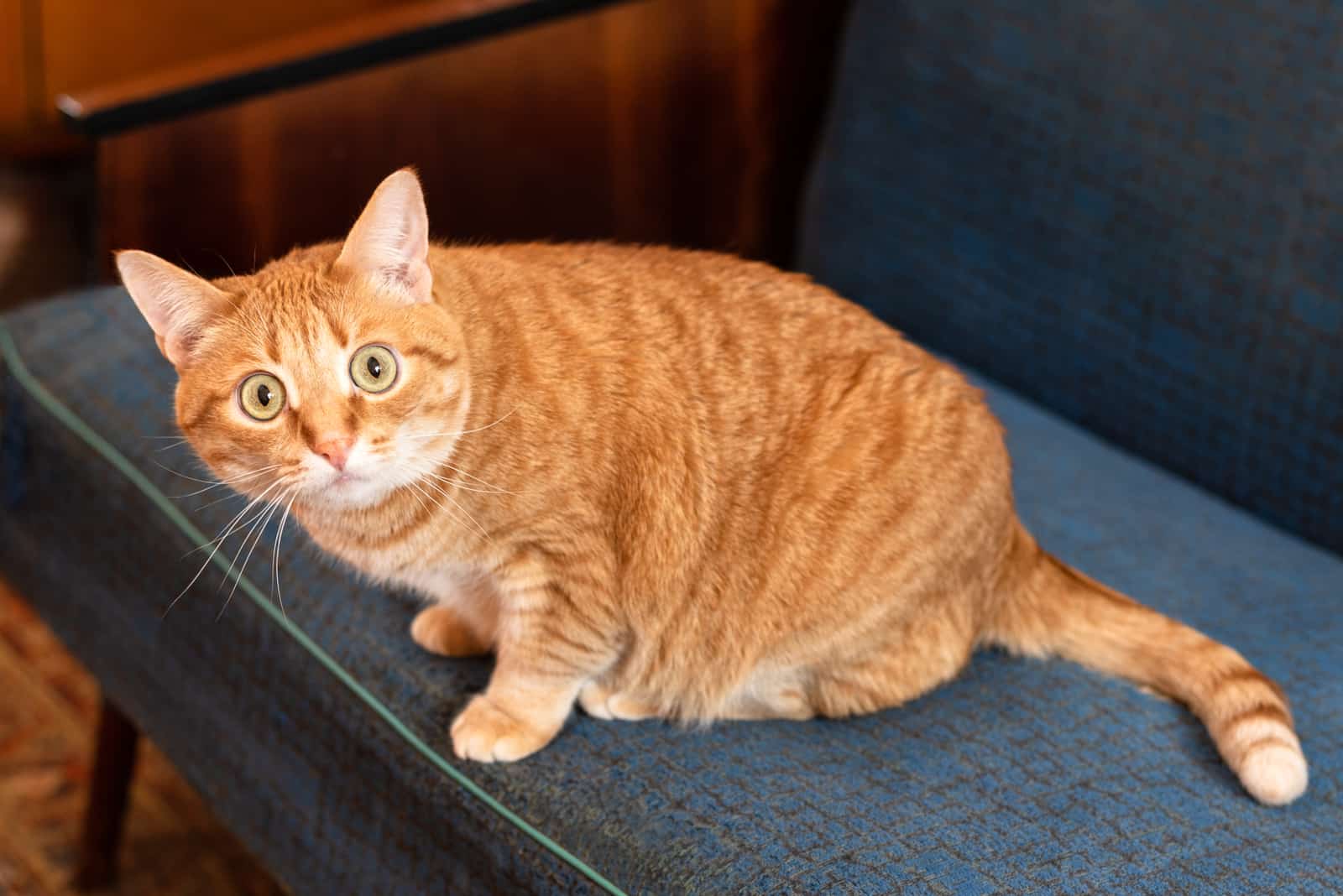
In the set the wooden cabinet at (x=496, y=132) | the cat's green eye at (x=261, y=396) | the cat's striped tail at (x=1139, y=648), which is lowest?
the cat's striped tail at (x=1139, y=648)

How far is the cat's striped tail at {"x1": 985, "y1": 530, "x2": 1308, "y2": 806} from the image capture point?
120 centimetres

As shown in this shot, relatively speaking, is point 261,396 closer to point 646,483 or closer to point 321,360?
point 321,360

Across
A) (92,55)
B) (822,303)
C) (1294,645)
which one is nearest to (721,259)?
(822,303)

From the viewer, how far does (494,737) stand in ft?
3.85

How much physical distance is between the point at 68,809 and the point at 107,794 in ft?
0.82

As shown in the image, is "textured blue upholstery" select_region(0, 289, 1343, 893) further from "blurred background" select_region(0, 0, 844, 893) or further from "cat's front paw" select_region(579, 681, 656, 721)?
"blurred background" select_region(0, 0, 844, 893)

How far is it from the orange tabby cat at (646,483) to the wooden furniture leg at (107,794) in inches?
29.1

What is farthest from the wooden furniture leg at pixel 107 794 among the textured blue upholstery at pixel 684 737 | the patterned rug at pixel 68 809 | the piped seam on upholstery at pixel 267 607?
the piped seam on upholstery at pixel 267 607

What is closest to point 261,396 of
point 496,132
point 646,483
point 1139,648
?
point 646,483

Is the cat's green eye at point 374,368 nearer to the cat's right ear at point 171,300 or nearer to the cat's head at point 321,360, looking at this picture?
the cat's head at point 321,360

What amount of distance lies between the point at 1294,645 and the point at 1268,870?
381 mm

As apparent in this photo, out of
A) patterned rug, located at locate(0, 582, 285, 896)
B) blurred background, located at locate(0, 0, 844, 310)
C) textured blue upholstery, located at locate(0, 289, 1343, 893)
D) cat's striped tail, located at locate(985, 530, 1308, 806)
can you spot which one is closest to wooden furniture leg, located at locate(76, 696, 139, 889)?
patterned rug, located at locate(0, 582, 285, 896)

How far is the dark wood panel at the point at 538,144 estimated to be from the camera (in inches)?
69.0

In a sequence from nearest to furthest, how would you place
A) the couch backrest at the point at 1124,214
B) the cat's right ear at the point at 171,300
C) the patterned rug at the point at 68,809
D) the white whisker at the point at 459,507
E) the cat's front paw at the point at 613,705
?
the cat's right ear at the point at 171,300 < the white whisker at the point at 459,507 < the cat's front paw at the point at 613,705 < the couch backrest at the point at 1124,214 < the patterned rug at the point at 68,809
